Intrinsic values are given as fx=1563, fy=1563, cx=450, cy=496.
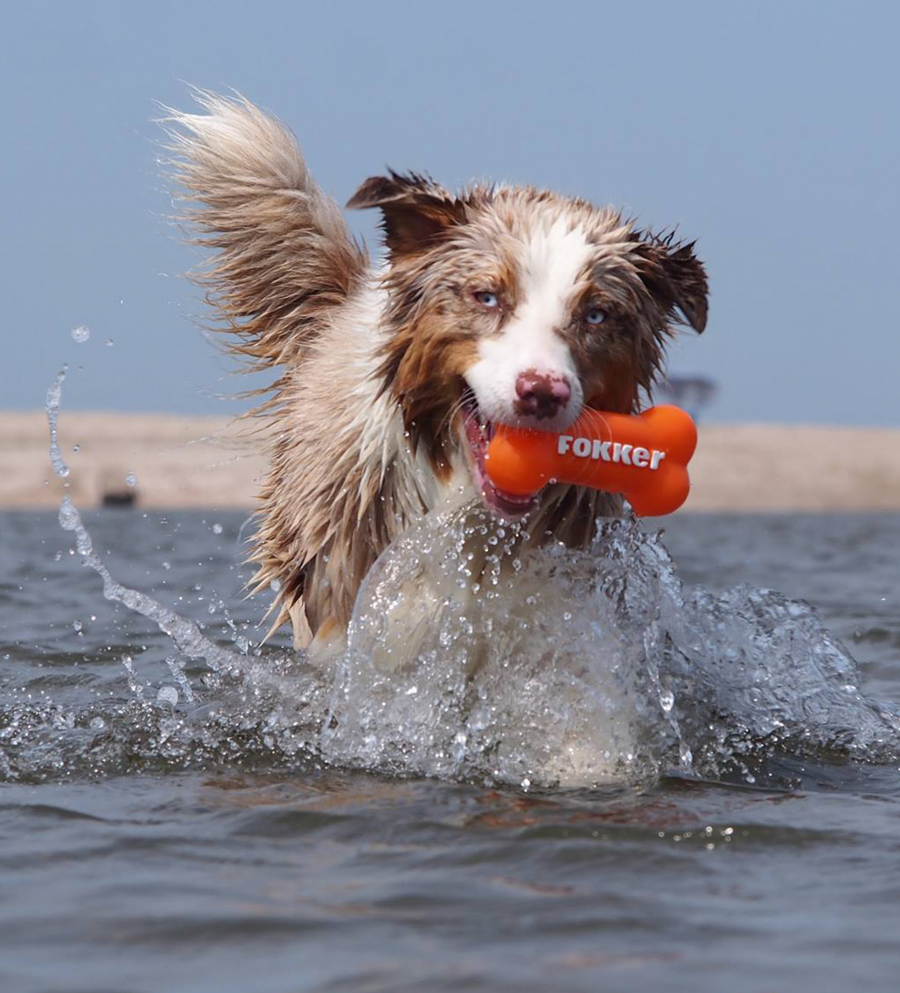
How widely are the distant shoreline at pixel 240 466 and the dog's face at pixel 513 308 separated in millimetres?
36083

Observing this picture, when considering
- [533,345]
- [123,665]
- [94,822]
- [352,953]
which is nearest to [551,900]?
[352,953]

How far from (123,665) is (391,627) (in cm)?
240

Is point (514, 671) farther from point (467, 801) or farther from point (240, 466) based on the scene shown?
point (240, 466)

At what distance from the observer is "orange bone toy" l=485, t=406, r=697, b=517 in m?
4.63

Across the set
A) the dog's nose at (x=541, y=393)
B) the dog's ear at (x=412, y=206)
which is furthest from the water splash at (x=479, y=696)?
the dog's ear at (x=412, y=206)

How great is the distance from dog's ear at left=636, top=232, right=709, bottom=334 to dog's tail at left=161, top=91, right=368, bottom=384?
1445mm

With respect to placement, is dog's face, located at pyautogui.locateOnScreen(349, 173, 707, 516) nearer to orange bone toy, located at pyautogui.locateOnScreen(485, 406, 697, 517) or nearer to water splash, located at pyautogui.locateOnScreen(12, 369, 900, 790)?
orange bone toy, located at pyautogui.locateOnScreen(485, 406, 697, 517)

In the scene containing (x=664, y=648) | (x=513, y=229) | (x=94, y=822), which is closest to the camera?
(x=94, y=822)

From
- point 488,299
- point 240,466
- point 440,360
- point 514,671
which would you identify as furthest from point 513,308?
point 240,466

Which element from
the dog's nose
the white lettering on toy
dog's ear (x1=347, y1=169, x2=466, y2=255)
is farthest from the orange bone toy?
dog's ear (x1=347, y1=169, x2=466, y2=255)

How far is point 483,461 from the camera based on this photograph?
15.8 ft

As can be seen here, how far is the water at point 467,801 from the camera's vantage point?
303cm

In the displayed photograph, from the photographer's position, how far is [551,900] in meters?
3.35

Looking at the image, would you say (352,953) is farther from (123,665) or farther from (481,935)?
(123,665)
